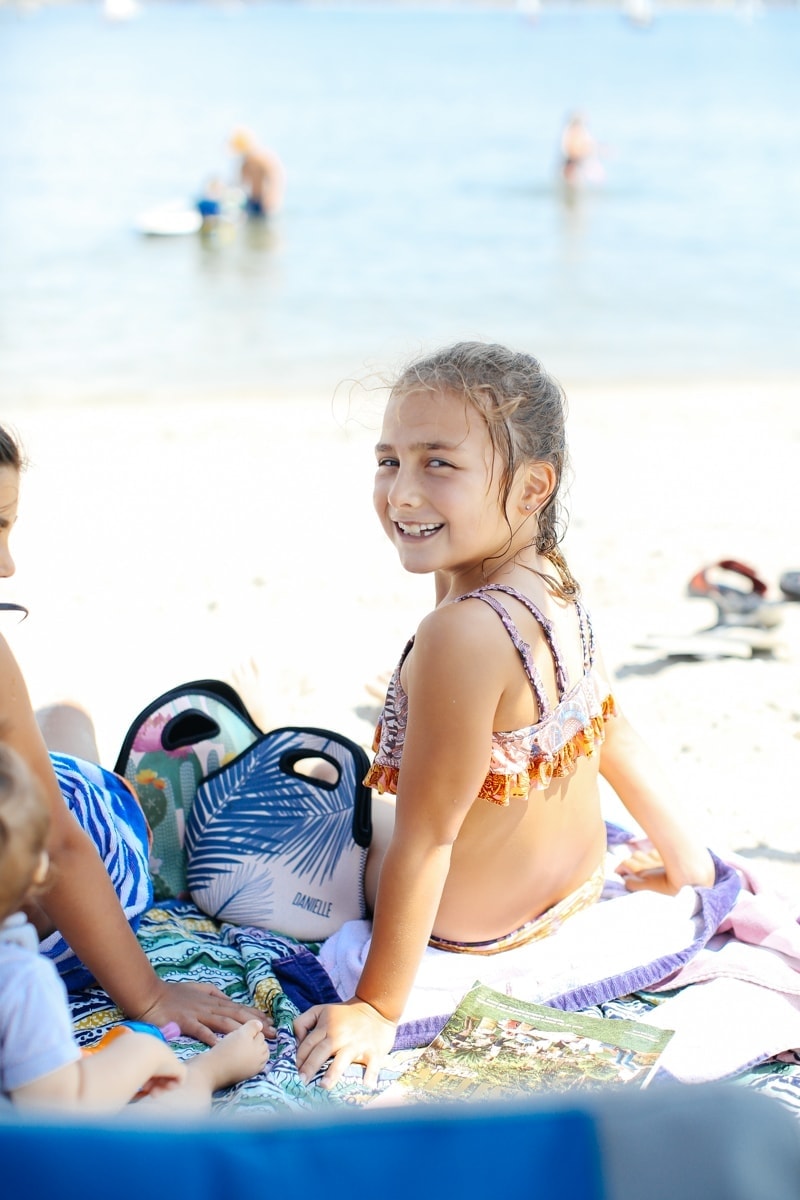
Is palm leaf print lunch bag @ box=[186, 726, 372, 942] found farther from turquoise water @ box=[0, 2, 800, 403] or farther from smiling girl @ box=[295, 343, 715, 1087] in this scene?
turquoise water @ box=[0, 2, 800, 403]

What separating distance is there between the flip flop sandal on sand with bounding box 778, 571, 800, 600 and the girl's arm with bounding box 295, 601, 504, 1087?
2842mm

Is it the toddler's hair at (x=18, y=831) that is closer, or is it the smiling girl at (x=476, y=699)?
the toddler's hair at (x=18, y=831)

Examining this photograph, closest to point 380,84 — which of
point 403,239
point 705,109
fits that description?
point 705,109

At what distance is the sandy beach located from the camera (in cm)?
361

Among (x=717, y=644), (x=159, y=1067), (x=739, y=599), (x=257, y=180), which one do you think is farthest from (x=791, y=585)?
(x=257, y=180)

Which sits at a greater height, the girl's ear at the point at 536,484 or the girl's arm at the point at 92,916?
the girl's ear at the point at 536,484

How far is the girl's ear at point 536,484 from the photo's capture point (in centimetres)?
229

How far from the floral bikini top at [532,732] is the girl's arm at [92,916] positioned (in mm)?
504

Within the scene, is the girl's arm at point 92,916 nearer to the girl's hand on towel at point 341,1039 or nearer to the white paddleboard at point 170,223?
the girl's hand on towel at point 341,1039

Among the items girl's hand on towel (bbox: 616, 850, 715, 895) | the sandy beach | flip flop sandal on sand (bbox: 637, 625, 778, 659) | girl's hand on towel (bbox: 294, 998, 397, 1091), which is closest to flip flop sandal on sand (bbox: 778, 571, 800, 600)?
the sandy beach

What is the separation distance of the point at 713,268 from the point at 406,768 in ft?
45.9

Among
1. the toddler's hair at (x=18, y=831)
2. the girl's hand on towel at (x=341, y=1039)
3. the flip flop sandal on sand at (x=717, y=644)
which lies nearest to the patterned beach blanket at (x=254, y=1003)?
the girl's hand on towel at (x=341, y=1039)

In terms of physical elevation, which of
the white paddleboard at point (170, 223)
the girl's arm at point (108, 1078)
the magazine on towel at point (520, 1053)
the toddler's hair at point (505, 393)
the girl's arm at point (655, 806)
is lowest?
the magazine on towel at point (520, 1053)

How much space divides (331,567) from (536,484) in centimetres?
320
